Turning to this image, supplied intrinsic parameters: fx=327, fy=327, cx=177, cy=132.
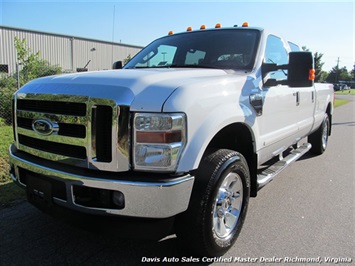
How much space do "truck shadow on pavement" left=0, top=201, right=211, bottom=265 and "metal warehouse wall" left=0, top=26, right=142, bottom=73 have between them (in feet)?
65.6

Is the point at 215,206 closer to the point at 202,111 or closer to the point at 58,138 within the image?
the point at 202,111

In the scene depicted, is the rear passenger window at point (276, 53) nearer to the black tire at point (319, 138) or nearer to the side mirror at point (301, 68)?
the side mirror at point (301, 68)

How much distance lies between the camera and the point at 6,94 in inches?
345

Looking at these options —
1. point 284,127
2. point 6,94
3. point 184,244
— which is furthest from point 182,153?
point 6,94

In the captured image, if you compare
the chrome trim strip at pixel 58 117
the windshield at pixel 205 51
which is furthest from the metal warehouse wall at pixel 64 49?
the chrome trim strip at pixel 58 117

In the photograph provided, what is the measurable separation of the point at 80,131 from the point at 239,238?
185cm

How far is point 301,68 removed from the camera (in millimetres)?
3076

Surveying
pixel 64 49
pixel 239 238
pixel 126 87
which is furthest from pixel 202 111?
pixel 64 49

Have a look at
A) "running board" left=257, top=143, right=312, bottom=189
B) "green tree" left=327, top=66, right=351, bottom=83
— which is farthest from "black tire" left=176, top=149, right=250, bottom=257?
"green tree" left=327, top=66, right=351, bottom=83

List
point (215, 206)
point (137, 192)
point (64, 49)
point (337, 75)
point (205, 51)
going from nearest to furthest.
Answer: point (137, 192), point (215, 206), point (205, 51), point (64, 49), point (337, 75)

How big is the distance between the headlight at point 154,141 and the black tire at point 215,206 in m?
0.37

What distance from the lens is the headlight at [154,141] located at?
218 cm

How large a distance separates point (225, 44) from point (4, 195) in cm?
320

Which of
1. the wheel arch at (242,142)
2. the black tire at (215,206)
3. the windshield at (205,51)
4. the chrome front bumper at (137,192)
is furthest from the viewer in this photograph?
the windshield at (205,51)
